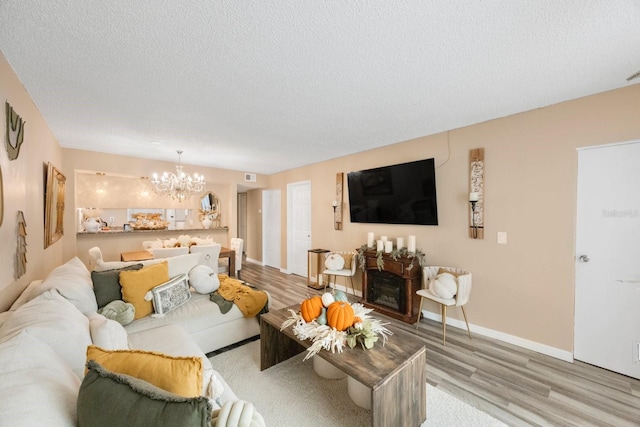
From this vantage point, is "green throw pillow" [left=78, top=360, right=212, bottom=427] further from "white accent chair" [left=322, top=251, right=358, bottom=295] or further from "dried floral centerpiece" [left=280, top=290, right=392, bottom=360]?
"white accent chair" [left=322, top=251, right=358, bottom=295]

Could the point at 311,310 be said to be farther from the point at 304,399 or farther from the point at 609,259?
the point at 609,259

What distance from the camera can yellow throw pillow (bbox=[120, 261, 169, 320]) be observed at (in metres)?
2.23

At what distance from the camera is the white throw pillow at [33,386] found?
677 mm

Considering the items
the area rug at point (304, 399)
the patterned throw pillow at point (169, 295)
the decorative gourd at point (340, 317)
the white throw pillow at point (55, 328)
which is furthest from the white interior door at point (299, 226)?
the white throw pillow at point (55, 328)

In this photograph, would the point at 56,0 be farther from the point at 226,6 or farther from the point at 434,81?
the point at 434,81

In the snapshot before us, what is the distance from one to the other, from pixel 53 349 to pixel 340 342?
4.71 ft

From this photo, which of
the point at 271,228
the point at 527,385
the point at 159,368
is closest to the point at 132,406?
the point at 159,368

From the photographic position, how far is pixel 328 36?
1.47 m

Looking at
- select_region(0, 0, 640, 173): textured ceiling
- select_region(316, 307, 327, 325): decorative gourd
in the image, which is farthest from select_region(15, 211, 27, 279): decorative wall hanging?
select_region(316, 307, 327, 325): decorative gourd

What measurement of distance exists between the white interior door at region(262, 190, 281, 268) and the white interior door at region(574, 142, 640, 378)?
507 centimetres

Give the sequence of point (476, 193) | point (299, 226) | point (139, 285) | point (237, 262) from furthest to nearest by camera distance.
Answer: point (299, 226) < point (237, 262) < point (476, 193) < point (139, 285)

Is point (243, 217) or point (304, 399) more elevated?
point (243, 217)

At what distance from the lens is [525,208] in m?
2.57

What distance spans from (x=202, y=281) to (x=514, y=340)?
11.1 feet
